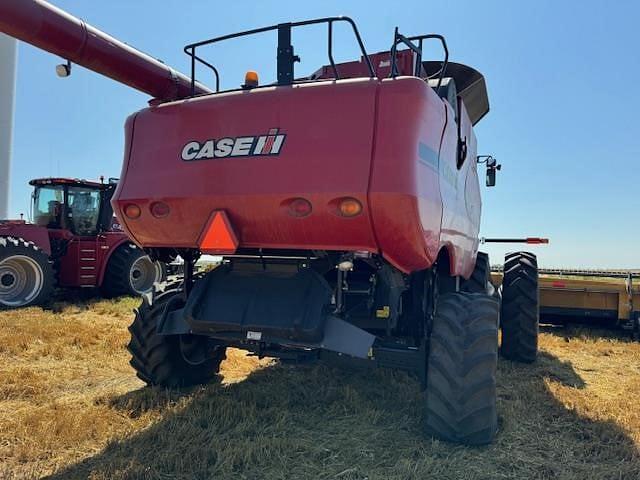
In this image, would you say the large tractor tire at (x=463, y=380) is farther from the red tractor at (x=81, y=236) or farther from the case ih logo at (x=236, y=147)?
the red tractor at (x=81, y=236)

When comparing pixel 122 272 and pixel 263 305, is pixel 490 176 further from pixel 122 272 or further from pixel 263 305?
pixel 122 272

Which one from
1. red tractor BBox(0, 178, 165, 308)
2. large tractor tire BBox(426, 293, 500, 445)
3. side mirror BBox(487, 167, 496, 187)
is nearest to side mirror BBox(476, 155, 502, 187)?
side mirror BBox(487, 167, 496, 187)

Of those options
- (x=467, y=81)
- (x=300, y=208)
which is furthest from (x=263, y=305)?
(x=467, y=81)

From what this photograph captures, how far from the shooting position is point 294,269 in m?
3.49

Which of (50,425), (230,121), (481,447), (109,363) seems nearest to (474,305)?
(481,447)

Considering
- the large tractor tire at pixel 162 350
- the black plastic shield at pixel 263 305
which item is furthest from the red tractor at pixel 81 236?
the black plastic shield at pixel 263 305

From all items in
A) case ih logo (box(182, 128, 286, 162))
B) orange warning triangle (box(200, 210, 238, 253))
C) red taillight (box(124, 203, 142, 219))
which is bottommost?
orange warning triangle (box(200, 210, 238, 253))

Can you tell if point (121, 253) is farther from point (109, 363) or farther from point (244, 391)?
point (244, 391)

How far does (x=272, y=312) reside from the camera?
3.29m

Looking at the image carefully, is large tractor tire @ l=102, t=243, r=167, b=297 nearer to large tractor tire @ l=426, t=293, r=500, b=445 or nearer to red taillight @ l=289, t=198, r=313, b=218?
red taillight @ l=289, t=198, r=313, b=218

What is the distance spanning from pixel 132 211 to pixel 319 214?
136 centimetres

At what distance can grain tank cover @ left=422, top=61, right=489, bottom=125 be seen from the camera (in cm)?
480

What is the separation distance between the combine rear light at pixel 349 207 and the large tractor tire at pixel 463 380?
0.99m

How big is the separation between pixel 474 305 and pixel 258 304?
4.58 ft
